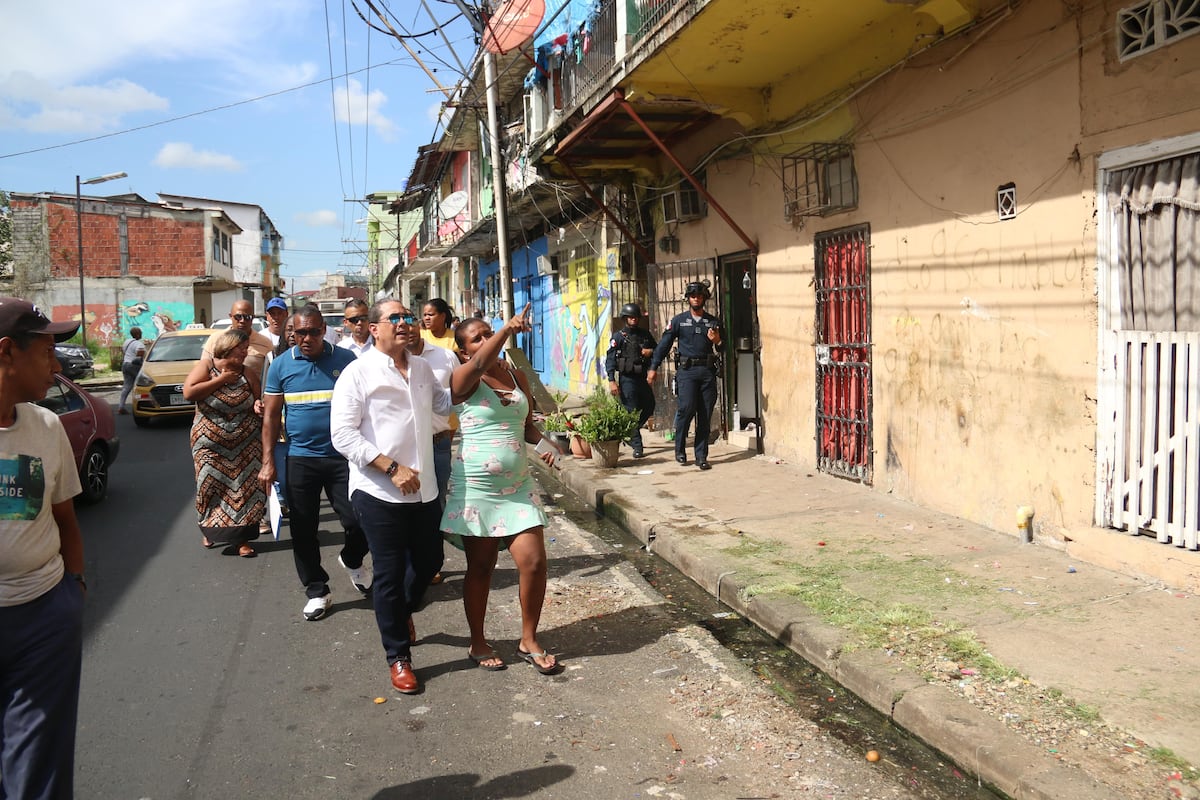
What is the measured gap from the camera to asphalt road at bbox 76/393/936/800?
11.1 feet

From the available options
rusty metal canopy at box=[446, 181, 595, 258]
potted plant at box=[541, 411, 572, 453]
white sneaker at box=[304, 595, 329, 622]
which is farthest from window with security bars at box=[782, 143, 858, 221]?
rusty metal canopy at box=[446, 181, 595, 258]

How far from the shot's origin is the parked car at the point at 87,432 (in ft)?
29.0

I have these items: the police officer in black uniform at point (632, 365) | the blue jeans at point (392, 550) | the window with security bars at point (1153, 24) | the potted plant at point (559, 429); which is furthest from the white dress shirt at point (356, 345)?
the window with security bars at point (1153, 24)

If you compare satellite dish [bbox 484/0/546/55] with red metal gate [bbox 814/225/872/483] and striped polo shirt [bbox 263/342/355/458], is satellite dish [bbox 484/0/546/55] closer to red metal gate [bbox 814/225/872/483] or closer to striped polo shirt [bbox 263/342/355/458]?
red metal gate [bbox 814/225/872/483]

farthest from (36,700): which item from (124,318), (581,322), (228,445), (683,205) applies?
(124,318)

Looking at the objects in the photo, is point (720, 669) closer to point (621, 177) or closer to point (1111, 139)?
point (1111, 139)

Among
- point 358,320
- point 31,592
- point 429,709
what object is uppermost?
point 358,320

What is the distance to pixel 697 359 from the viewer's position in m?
9.52

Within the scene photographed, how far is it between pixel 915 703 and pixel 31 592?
3.28 m

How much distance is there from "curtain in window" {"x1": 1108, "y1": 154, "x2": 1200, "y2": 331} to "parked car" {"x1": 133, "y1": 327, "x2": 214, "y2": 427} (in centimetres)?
1411

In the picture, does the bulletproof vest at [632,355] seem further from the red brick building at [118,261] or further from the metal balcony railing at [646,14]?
the red brick building at [118,261]

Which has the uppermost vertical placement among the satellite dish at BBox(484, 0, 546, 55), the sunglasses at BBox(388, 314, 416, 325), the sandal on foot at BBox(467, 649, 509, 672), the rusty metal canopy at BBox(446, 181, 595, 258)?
the satellite dish at BBox(484, 0, 546, 55)

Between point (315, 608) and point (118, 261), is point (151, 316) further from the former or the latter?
point (315, 608)

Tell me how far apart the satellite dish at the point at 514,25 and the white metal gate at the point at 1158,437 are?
10.8 meters
